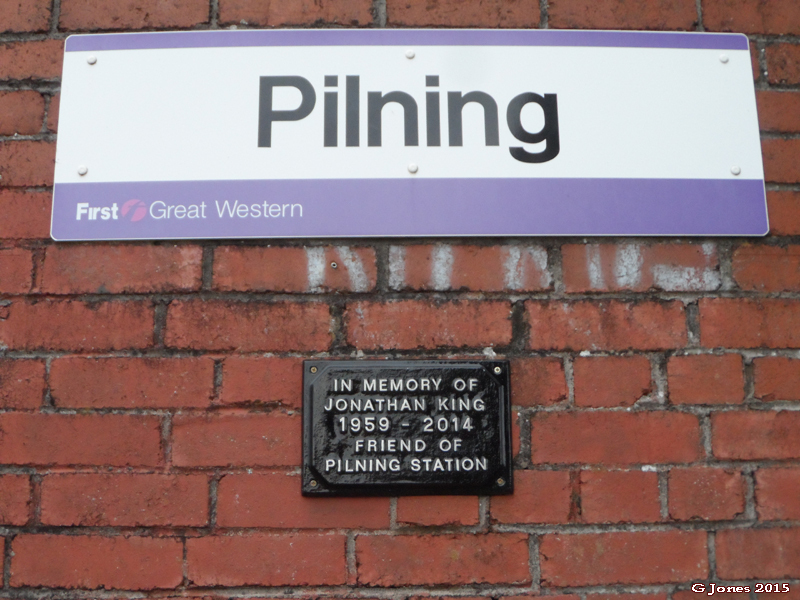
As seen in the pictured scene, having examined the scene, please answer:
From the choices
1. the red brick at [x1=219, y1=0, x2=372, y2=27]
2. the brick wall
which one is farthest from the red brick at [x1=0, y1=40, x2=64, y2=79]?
the red brick at [x1=219, y1=0, x2=372, y2=27]

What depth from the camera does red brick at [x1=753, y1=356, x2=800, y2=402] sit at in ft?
3.98

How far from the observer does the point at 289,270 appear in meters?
1.23

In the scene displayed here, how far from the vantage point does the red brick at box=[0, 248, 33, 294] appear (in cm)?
123

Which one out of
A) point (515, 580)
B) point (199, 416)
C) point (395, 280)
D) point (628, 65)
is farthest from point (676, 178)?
point (199, 416)

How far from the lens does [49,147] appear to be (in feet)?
4.18

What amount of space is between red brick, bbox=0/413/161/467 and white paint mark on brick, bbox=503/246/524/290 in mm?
773

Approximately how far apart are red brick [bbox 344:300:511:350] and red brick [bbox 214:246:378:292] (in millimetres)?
62

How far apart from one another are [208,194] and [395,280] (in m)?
0.43

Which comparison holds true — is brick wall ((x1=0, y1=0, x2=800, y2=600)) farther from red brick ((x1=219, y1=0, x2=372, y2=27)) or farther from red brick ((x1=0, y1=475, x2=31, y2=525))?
red brick ((x1=219, y1=0, x2=372, y2=27))

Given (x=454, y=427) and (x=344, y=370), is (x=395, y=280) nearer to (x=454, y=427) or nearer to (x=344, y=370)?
(x=344, y=370)

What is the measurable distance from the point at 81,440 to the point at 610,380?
3.54ft

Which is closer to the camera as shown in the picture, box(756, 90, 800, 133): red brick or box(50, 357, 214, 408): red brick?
box(50, 357, 214, 408): red brick

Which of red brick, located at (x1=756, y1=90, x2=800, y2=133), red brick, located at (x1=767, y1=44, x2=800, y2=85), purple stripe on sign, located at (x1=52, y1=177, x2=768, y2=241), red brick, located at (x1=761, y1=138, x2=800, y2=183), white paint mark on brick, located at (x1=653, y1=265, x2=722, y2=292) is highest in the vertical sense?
red brick, located at (x1=767, y1=44, x2=800, y2=85)

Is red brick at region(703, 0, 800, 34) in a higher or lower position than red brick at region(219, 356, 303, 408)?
higher
